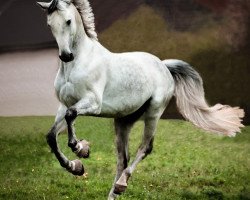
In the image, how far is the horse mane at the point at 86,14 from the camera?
462cm

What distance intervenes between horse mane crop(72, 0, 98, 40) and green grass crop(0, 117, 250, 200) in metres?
1.94

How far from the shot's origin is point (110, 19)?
9.16m

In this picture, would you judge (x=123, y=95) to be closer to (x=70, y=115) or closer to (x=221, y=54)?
(x=70, y=115)

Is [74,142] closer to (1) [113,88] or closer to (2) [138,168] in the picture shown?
(1) [113,88]

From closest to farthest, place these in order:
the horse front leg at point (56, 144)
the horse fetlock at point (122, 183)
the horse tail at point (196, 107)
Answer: the horse front leg at point (56, 144) → the horse fetlock at point (122, 183) → the horse tail at point (196, 107)

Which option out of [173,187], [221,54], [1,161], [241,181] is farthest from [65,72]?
[221,54]

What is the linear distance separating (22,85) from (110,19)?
1606 mm

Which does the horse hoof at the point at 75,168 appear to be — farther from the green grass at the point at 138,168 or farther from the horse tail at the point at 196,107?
the green grass at the point at 138,168

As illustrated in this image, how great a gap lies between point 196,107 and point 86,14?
4.68 ft

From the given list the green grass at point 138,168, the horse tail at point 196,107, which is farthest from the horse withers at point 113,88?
the green grass at point 138,168

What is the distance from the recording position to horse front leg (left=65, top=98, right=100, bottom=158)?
4.36 meters

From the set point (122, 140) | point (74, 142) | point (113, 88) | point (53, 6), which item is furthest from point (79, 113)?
point (122, 140)

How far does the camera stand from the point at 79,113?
173 inches

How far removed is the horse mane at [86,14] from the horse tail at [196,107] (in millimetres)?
998
